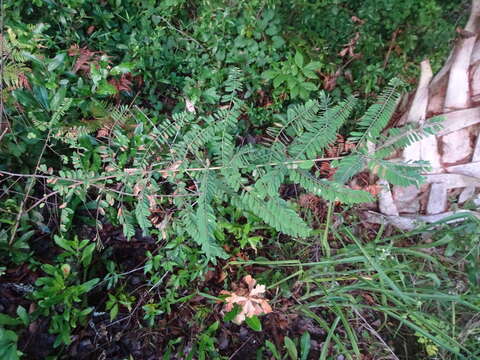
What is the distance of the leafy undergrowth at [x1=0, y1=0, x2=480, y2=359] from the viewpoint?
1.52m

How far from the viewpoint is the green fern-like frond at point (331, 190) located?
3.63ft

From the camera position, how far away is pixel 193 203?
151 cm

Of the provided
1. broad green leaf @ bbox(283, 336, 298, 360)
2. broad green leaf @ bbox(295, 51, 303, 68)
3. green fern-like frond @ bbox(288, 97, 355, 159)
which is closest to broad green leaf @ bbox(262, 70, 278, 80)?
broad green leaf @ bbox(295, 51, 303, 68)

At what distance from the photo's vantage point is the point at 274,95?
199 cm

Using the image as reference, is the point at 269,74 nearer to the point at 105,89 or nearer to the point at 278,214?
the point at 105,89

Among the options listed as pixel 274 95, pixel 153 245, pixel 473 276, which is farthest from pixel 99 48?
pixel 473 276

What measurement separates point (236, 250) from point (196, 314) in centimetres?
39

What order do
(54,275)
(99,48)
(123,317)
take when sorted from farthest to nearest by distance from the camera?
1. (99,48)
2. (123,317)
3. (54,275)

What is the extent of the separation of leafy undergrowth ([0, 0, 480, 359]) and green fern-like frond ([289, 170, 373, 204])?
0.18 metres

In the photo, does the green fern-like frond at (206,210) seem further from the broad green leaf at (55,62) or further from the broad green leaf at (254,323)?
the broad green leaf at (55,62)

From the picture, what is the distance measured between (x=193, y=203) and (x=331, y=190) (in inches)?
25.0

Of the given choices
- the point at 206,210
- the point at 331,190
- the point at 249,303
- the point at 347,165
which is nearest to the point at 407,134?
the point at 347,165

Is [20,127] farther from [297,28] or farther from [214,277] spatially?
[297,28]

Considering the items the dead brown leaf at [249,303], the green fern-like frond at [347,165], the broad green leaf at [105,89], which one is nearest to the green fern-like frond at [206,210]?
the green fern-like frond at [347,165]
